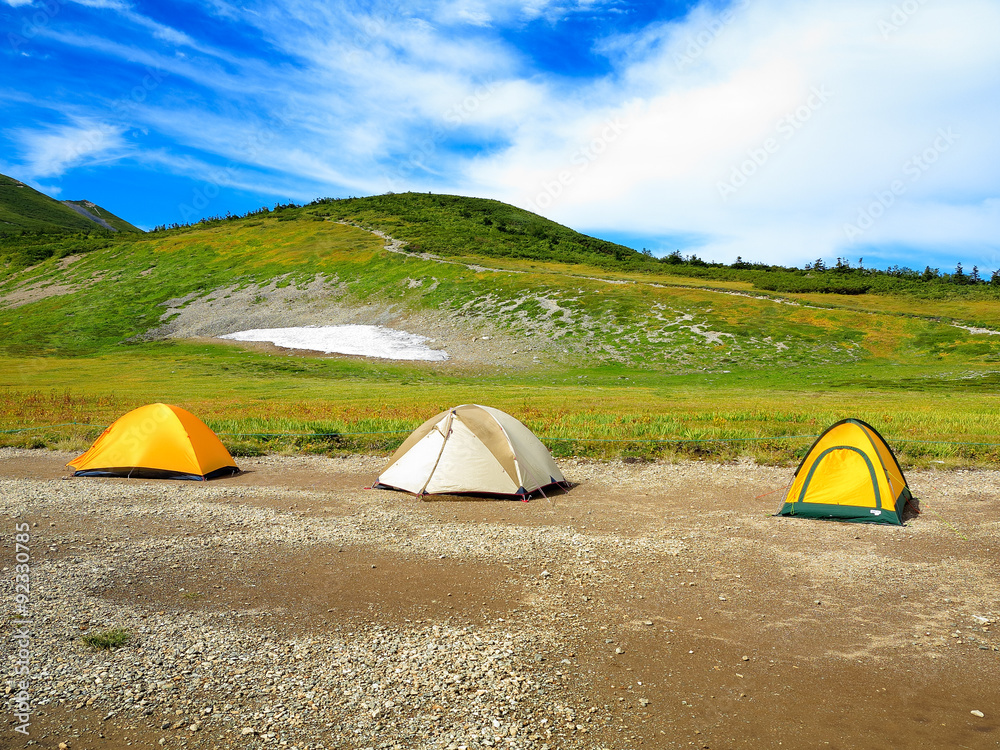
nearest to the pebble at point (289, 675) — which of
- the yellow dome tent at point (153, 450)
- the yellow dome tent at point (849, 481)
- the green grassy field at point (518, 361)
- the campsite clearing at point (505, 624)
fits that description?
the campsite clearing at point (505, 624)

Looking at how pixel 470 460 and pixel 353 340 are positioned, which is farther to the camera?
pixel 353 340

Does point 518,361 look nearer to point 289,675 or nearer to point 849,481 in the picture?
point 849,481

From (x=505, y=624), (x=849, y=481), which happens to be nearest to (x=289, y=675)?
(x=505, y=624)

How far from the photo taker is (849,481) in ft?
41.6

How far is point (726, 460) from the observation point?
1817cm

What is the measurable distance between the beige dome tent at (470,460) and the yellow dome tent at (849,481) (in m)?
5.29

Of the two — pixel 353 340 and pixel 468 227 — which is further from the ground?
pixel 468 227

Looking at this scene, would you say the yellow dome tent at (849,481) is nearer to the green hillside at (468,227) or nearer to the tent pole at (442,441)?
the tent pole at (442,441)

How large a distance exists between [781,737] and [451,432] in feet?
32.2

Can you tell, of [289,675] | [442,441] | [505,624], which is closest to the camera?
[289,675]

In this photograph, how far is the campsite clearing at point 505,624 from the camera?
5.76 m

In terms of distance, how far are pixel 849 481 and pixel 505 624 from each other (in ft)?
27.3

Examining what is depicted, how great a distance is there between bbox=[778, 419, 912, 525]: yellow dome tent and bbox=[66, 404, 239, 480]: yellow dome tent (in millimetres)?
13254

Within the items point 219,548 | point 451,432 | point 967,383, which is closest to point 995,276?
point 967,383
